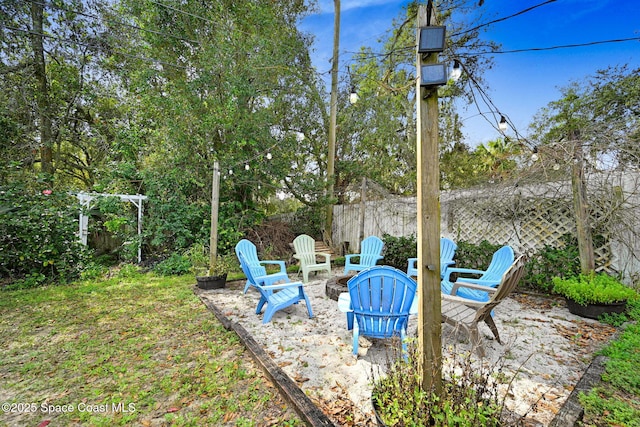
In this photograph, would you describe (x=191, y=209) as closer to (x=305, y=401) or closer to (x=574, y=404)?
(x=305, y=401)

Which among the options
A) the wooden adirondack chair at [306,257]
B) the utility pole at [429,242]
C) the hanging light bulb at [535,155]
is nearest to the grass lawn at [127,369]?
the utility pole at [429,242]

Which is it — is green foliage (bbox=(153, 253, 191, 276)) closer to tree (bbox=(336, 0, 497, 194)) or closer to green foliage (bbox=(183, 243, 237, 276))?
green foliage (bbox=(183, 243, 237, 276))

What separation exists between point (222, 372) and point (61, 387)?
1210 mm

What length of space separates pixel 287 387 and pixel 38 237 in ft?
19.6

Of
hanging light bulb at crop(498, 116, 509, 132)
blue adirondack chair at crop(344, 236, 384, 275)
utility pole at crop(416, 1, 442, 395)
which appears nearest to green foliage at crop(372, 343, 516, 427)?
utility pole at crop(416, 1, 442, 395)

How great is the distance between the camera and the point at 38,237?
5012mm

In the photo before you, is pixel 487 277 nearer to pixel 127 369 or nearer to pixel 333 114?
pixel 127 369

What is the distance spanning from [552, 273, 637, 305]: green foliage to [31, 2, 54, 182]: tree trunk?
1094 centimetres

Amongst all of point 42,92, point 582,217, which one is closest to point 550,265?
point 582,217

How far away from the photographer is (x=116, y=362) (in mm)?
2465

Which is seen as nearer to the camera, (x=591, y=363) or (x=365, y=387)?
(x=365, y=387)

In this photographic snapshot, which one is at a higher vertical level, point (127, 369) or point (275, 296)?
point (275, 296)

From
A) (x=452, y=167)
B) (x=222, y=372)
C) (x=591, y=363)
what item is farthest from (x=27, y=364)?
(x=452, y=167)

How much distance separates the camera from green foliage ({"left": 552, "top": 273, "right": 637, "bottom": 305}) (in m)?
3.27
